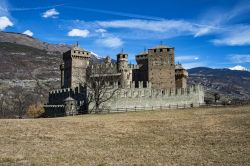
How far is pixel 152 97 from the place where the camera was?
6469 cm

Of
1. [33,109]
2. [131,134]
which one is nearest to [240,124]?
[131,134]

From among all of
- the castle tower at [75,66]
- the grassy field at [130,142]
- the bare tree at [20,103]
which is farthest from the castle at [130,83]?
the grassy field at [130,142]

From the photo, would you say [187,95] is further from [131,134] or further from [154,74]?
[131,134]

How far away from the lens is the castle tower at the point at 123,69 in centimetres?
7538

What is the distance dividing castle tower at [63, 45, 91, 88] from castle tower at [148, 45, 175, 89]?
15.9 metres

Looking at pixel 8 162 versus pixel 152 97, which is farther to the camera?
pixel 152 97

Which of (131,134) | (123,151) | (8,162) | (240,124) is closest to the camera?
(8,162)

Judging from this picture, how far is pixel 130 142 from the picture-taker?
26859 mm

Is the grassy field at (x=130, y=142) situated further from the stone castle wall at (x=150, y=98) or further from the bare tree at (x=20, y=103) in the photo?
the bare tree at (x=20, y=103)

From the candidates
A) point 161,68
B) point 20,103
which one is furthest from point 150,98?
point 20,103

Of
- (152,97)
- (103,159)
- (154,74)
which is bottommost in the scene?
(103,159)

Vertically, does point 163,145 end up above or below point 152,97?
below

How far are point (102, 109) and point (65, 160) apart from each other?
3891 cm

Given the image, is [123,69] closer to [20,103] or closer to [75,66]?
[75,66]
